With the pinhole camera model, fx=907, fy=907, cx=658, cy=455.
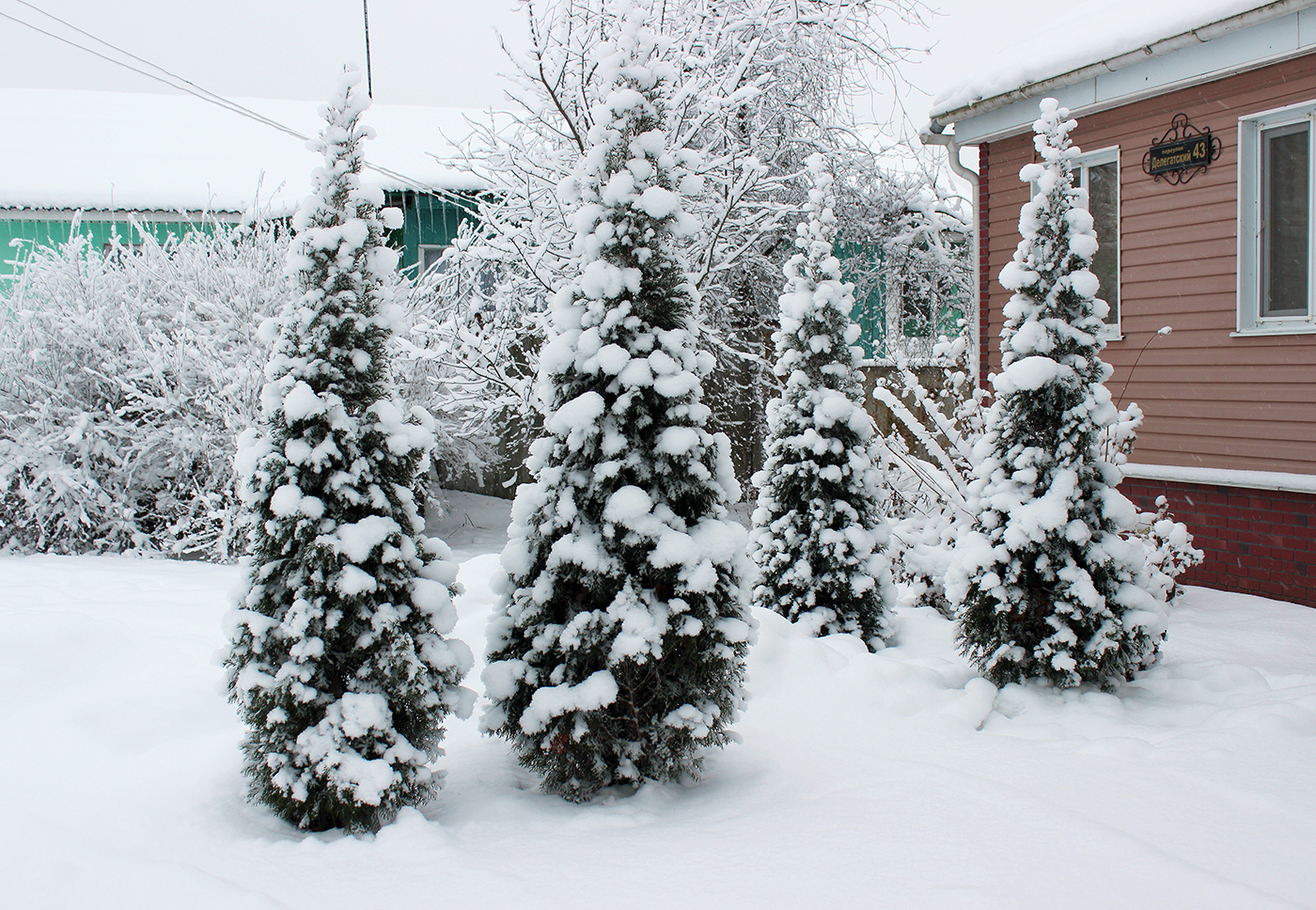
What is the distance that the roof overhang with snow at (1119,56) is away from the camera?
20.1 ft

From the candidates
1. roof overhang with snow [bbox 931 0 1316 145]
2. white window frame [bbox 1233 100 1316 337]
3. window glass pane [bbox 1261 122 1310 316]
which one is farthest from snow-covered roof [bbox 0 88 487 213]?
window glass pane [bbox 1261 122 1310 316]

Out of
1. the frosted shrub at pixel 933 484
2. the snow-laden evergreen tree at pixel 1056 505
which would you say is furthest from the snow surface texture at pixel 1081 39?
the snow-laden evergreen tree at pixel 1056 505

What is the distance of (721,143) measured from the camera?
33.3ft

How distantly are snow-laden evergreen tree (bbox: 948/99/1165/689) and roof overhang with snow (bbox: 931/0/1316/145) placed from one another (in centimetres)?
283

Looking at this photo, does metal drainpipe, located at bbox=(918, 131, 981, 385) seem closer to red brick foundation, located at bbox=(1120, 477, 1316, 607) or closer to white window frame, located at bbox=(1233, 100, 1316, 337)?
red brick foundation, located at bbox=(1120, 477, 1316, 607)

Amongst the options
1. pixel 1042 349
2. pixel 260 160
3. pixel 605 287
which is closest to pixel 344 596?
pixel 605 287

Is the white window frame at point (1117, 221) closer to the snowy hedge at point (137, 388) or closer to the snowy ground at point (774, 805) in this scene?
the snowy ground at point (774, 805)

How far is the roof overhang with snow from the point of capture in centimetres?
612

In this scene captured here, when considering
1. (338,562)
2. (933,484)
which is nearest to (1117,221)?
(933,484)

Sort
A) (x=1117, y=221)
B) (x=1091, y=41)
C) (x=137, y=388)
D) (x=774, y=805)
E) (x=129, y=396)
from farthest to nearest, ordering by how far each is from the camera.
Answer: (x=137, y=388), (x=129, y=396), (x=1117, y=221), (x=1091, y=41), (x=774, y=805)

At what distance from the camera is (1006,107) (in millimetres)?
8070

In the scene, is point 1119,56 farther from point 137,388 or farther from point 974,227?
point 137,388

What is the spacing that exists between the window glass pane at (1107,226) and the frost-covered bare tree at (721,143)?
9.09 ft

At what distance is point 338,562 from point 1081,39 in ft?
23.8
